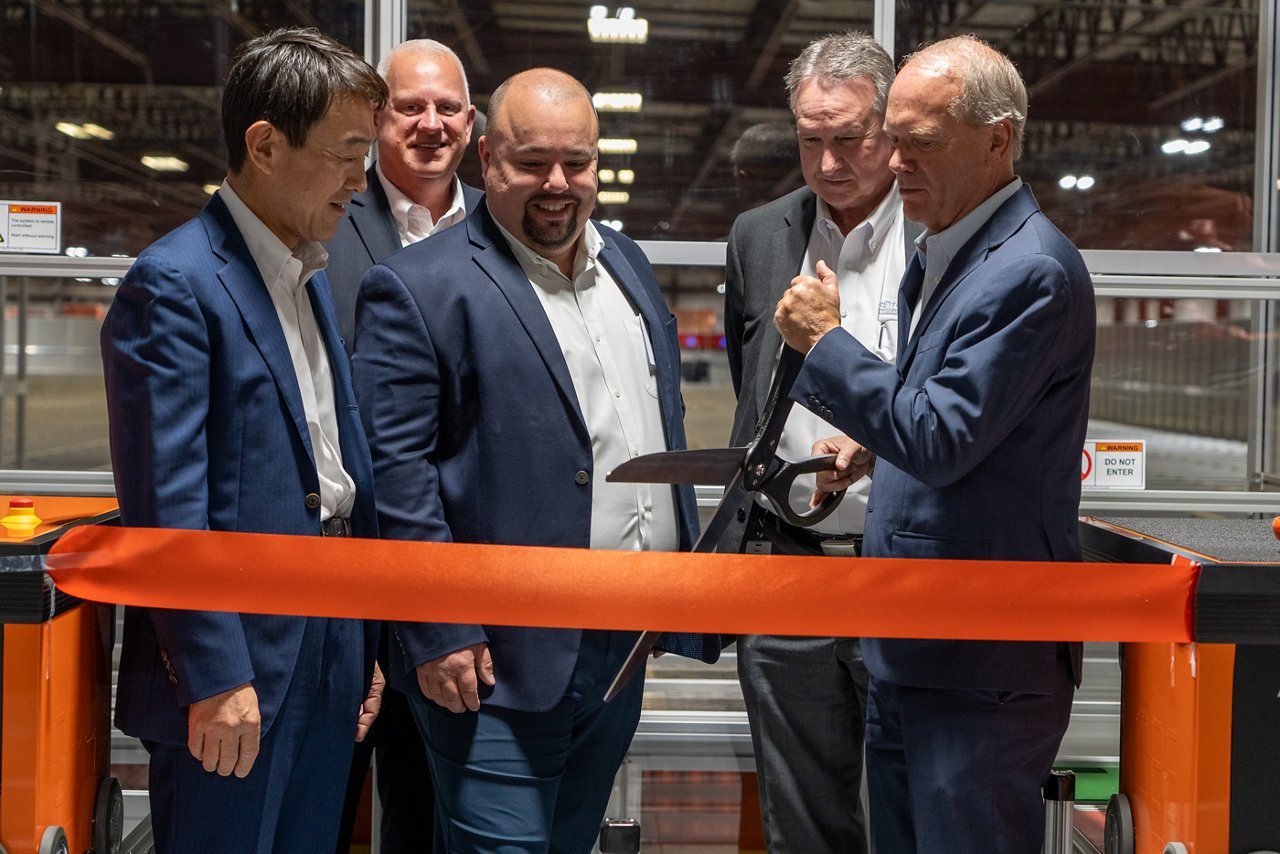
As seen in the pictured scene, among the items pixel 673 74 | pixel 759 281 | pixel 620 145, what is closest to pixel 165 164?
pixel 620 145

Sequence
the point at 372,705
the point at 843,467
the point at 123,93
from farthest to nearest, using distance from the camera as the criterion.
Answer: the point at 123,93 → the point at 372,705 → the point at 843,467

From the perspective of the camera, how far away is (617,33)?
3723 millimetres

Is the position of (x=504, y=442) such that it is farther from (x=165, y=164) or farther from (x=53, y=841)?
(x=165, y=164)

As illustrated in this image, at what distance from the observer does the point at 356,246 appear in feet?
8.52

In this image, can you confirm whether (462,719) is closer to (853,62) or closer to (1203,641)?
(1203,641)

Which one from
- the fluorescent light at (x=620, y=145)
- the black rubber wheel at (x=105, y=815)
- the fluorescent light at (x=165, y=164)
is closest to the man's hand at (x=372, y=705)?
the black rubber wheel at (x=105, y=815)

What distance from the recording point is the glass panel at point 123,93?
147 inches

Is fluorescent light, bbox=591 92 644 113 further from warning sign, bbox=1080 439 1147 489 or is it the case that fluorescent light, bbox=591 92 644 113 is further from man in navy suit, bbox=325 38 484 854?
warning sign, bbox=1080 439 1147 489

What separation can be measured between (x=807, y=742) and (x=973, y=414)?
1.11 meters

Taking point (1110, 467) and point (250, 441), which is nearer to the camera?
point (250, 441)

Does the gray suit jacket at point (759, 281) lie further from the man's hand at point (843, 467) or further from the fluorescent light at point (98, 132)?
the fluorescent light at point (98, 132)

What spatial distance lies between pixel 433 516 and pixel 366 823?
1.60m

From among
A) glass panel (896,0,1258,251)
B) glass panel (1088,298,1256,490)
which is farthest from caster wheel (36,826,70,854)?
glass panel (1088,298,1256,490)

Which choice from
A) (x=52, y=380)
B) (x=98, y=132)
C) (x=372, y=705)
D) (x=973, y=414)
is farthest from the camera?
(x=52, y=380)
